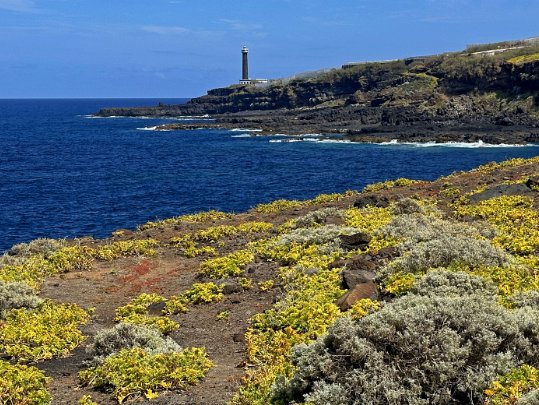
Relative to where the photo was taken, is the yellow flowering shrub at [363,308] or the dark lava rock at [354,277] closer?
the yellow flowering shrub at [363,308]

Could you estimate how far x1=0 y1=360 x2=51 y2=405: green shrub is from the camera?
8766 mm

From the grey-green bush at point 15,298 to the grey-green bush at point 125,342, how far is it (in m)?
3.83

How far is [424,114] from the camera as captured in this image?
105812 millimetres

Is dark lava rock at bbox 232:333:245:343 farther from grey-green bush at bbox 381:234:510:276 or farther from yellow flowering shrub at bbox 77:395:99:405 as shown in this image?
yellow flowering shrub at bbox 77:395:99:405

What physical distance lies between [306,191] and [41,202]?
74.1 feet

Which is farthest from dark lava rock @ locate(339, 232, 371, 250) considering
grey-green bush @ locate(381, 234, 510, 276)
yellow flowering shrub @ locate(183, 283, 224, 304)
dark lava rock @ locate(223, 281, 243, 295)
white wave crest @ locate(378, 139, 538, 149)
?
white wave crest @ locate(378, 139, 538, 149)

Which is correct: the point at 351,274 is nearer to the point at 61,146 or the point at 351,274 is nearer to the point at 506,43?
the point at 61,146

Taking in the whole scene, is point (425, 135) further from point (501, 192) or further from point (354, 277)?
point (354, 277)

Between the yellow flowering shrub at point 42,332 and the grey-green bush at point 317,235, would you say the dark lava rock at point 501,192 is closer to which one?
the grey-green bush at point 317,235

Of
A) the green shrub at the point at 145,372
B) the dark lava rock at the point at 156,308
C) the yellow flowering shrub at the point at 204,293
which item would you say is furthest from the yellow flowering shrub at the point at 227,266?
the green shrub at the point at 145,372

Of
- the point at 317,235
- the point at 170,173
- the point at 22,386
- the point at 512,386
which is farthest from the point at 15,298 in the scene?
the point at 170,173

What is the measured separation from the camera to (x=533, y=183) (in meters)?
22.8

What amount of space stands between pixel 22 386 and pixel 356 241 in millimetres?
10134

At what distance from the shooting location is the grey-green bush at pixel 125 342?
1090 centimetres
